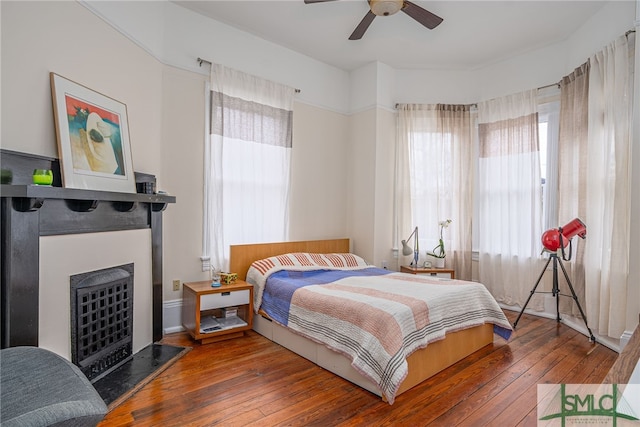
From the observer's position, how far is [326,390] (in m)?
2.29

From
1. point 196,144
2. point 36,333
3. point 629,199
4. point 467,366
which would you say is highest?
point 196,144

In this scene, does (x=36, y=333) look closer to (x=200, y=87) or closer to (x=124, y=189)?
(x=124, y=189)

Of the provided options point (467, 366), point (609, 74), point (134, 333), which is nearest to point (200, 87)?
point (134, 333)

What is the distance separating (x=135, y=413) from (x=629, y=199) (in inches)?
152

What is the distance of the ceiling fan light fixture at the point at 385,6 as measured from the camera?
2617 mm

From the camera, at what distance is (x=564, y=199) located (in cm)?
360

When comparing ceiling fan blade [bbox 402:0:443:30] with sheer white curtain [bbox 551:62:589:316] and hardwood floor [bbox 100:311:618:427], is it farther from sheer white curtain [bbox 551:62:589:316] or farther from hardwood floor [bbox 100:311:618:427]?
hardwood floor [bbox 100:311:618:427]

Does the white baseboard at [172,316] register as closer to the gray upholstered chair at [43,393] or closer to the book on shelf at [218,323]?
the book on shelf at [218,323]

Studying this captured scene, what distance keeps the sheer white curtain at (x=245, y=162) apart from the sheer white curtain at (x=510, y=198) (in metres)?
2.47

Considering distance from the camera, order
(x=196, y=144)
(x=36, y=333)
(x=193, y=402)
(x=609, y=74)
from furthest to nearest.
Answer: (x=196, y=144) → (x=609, y=74) → (x=193, y=402) → (x=36, y=333)

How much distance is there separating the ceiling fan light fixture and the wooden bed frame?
248cm

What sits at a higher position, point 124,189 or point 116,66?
point 116,66

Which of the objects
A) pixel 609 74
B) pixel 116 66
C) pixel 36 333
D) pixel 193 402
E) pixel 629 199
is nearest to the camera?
pixel 36 333

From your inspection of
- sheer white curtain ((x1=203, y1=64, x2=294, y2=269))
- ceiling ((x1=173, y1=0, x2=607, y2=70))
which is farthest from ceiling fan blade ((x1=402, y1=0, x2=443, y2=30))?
sheer white curtain ((x1=203, y1=64, x2=294, y2=269))
